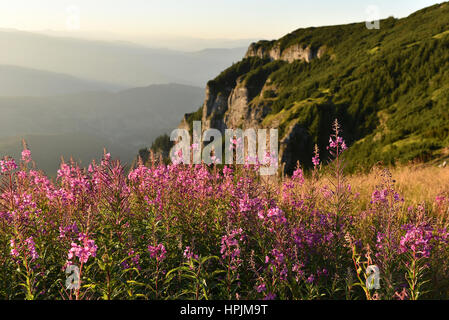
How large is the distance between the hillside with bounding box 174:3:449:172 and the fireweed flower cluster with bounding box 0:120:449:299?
548 inches

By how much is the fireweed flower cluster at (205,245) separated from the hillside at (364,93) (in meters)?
13.9

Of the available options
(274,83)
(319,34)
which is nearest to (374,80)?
(274,83)

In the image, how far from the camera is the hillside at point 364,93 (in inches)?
1361

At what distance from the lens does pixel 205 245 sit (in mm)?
4359

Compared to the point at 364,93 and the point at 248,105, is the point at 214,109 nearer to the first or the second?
the point at 248,105

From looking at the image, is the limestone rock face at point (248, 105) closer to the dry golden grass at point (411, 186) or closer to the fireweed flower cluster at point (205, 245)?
the dry golden grass at point (411, 186)

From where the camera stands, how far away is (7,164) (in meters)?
4.79

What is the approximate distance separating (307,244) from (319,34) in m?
115

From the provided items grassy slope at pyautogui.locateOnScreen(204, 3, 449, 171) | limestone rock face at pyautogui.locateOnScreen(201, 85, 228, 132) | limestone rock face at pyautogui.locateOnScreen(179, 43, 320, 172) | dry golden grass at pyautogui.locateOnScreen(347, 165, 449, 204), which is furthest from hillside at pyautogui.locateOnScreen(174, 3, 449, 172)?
limestone rock face at pyautogui.locateOnScreen(201, 85, 228, 132)

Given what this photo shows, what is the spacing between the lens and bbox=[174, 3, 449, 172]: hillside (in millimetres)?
34562

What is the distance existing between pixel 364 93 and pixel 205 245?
198 ft

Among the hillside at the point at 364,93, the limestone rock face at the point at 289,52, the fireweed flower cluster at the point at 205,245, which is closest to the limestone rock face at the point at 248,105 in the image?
the limestone rock face at the point at 289,52

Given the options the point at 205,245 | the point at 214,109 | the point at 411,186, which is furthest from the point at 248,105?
the point at 205,245

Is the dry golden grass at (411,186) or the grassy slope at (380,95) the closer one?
the dry golden grass at (411,186)
